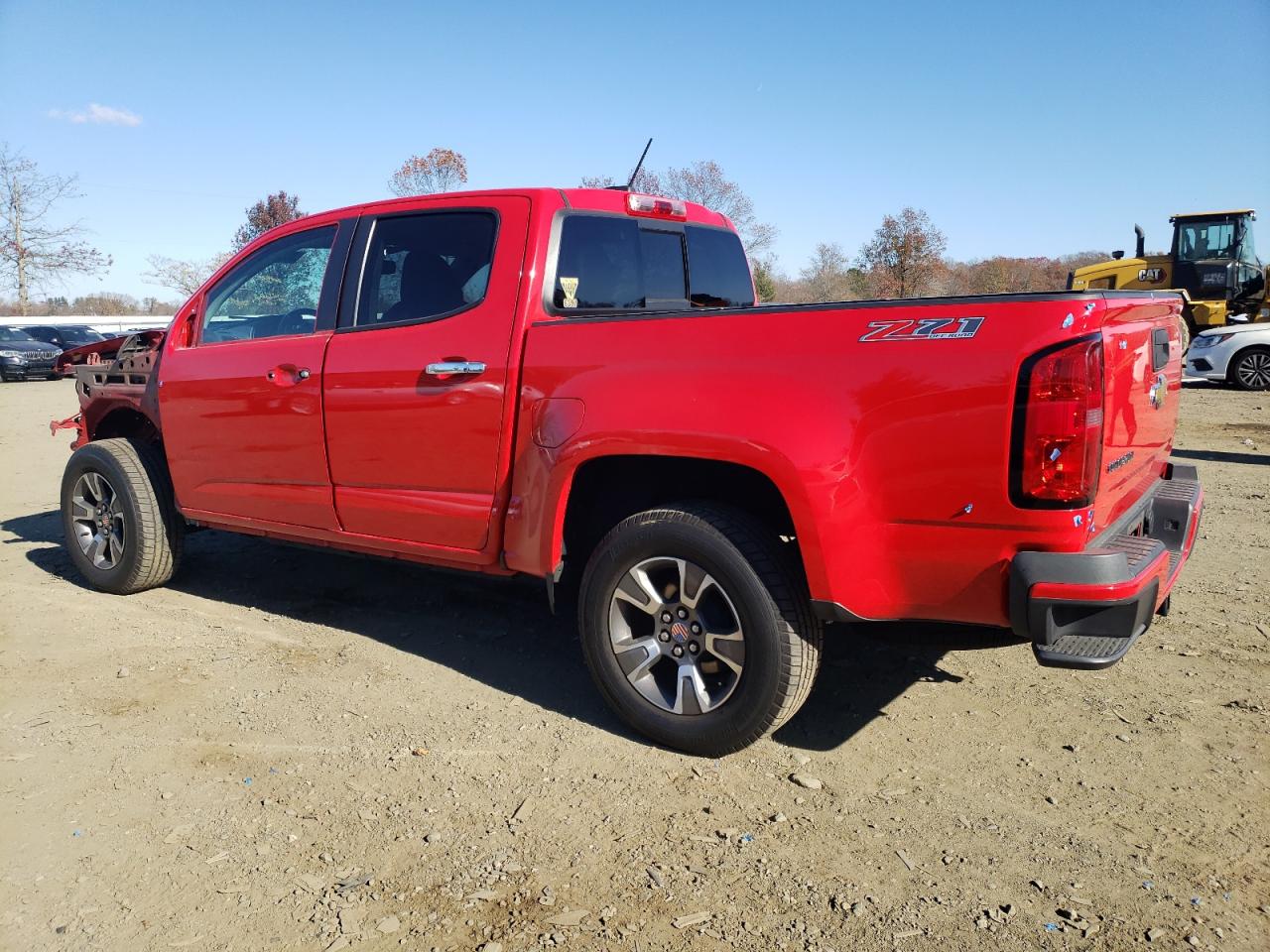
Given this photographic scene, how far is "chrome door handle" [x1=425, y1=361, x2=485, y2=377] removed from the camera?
11.8 feet

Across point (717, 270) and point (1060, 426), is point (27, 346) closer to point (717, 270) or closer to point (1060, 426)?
point (717, 270)

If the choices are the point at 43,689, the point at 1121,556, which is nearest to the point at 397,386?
the point at 43,689

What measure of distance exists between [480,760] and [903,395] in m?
1.89

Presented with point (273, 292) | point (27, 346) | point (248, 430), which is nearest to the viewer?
point (248, 430)

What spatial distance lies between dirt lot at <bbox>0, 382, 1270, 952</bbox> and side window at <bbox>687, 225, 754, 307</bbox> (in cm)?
173

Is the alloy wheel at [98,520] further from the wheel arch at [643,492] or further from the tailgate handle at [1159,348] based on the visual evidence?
the tailgate handle at [1159,348]

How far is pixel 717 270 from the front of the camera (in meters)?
4.64

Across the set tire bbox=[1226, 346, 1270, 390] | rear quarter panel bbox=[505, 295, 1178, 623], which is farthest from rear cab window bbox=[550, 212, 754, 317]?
tire bbox=[1226, 346, 1270, 390]

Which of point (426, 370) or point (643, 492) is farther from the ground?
point (426, 370)

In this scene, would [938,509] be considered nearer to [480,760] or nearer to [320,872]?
[480,760]

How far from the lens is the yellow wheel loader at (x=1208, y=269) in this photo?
20.1m

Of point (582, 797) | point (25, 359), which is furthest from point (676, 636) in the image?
point (25, 359)

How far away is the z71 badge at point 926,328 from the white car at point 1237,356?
14.5m

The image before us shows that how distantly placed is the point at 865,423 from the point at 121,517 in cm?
429
